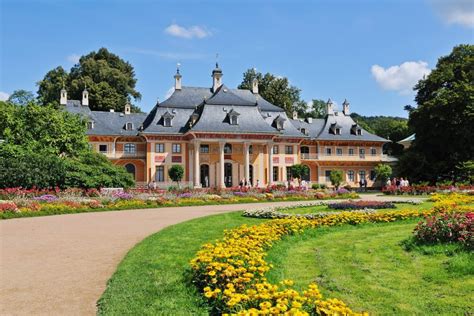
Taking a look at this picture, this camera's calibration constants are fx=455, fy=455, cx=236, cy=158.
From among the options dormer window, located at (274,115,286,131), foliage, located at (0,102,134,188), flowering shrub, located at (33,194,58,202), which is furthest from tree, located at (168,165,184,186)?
flowering shrub, located at (33,194,58,202)

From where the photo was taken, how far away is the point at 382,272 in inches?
309

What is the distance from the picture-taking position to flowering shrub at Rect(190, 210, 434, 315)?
191 inches

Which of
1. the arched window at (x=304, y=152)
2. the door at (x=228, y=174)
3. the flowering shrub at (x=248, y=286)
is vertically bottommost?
the flowering shrub at (x=248, y=286)

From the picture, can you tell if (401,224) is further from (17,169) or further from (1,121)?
(1,121)

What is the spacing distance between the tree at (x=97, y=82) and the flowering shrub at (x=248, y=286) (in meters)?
53.3

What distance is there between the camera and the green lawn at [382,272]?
245 inches

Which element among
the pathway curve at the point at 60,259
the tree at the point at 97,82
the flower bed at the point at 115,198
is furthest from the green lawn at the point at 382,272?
the tree at the point at 97,82

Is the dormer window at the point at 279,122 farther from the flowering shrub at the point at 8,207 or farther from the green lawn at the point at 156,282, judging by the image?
the green lawn at the point at 156,282

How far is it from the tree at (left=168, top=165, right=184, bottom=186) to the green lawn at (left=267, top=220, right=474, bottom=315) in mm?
32185

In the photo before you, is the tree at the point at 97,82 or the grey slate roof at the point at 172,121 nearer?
the grey slate roof at the point at 172,121

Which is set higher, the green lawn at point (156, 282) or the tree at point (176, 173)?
the tree at point (176, 173)

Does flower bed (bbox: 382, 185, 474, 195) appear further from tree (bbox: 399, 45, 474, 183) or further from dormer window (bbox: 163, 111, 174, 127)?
dormer window (bbox: 163, 111, 174, 127)

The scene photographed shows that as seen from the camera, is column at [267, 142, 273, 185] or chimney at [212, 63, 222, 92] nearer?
column at [267, 142, 273, 185]

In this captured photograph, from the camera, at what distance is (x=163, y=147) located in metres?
47.1
